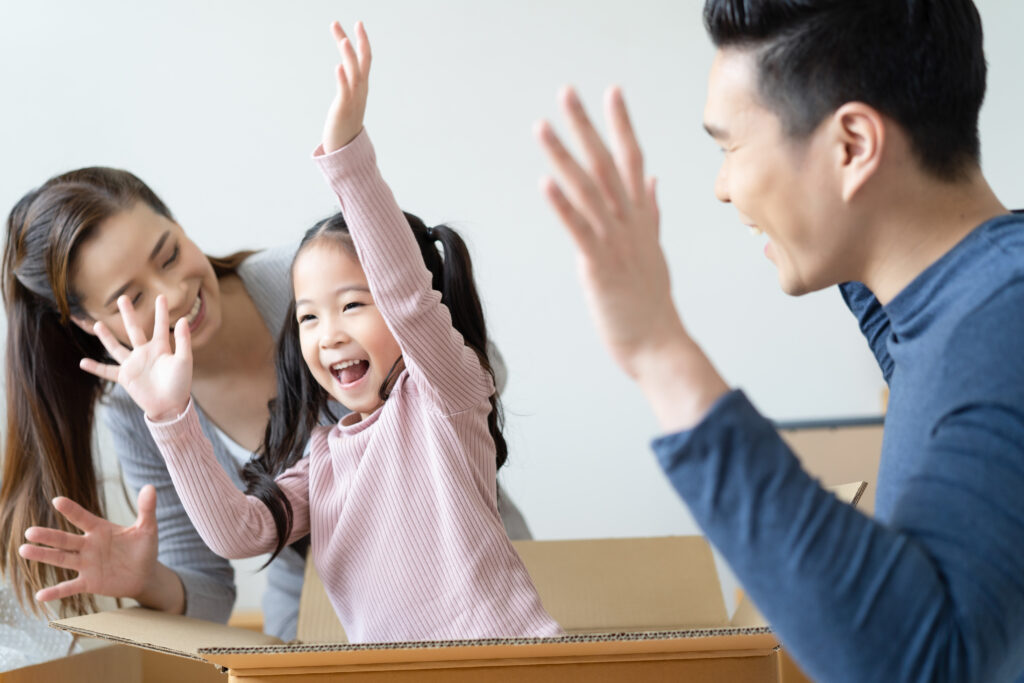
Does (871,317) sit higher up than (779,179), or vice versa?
(779,179)

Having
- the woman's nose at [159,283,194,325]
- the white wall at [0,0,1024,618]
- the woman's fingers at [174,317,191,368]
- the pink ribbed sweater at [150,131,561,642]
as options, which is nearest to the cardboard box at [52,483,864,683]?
the pink ribbed sweater at [150,131,561,642]

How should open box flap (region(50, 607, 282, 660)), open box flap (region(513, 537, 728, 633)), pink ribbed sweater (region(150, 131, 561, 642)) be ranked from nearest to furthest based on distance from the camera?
open box flap (region(50, 607, 282, 660)), pink ribbed sweater (region(150, 131, 561, 642)), open box flap (region(513, 537, 728, 633))

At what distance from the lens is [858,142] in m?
0.55

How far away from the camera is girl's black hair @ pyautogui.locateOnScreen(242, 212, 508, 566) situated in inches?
36.9

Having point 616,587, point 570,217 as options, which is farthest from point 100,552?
point 570,217

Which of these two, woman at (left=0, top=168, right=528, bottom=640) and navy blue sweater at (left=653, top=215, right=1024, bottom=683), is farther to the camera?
woman at (left=0, top=168, right=528, bottom=640)

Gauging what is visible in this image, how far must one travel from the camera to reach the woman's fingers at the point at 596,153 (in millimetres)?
448

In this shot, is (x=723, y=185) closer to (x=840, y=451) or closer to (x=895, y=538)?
(x=895, y=538)

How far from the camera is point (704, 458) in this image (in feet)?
1.51

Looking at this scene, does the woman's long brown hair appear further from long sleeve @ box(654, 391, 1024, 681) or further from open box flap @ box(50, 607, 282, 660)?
long sleeve @ box(654, 391, 1024, 681)

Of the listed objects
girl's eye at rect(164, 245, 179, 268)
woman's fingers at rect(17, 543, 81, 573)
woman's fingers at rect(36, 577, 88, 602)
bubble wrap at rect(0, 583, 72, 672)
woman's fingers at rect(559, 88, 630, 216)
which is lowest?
bubble wrap at rect(0, 583, 72, 672)

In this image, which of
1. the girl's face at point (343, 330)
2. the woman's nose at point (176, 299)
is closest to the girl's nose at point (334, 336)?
the girl's face at point (343, 330)

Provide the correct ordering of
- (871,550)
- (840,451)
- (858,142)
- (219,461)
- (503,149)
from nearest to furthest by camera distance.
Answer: (871,550), (858,142), (219,461), (840,451), (503,149)

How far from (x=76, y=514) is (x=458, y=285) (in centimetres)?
41
